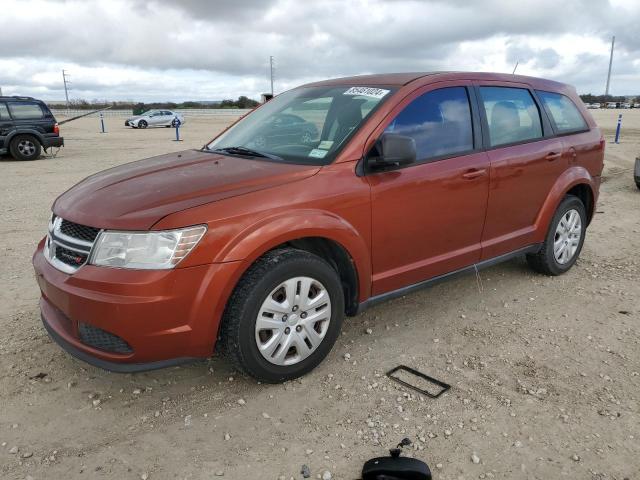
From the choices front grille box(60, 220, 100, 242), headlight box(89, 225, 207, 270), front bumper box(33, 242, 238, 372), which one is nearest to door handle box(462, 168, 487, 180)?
front bumper box(33, 242, 238, 372)

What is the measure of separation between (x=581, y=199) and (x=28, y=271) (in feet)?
17.2

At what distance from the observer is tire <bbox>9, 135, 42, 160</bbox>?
46.1ft

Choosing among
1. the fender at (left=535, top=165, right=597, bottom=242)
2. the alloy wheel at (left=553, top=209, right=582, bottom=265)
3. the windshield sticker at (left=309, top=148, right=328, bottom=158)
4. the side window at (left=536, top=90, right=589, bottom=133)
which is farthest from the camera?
the alloy wheel at (left=553, top=209, right=582, bottom=265)

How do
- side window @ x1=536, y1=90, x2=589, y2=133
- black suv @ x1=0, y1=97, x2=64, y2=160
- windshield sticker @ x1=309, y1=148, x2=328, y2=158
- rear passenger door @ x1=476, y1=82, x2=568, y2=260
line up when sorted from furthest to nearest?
black suv @ x1=0, y1=97, x2=64, y2=160 → side window @ x1=536, y1=90, x2=589, y2=133 → rear passenger door @ x1=476, y1=82, x2=568, y2=260 → windshield sticker @ x1=309, y1=148, x2=328, y2=158

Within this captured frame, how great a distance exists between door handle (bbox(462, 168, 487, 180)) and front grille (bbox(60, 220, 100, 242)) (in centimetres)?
238

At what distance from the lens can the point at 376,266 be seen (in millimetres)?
3281

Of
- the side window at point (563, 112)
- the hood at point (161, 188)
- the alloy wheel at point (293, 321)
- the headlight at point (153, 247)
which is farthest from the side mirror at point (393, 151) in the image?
the side window at point (563, 112)

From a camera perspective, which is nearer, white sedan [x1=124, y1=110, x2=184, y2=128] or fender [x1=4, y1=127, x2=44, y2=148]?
fender [x1=4, y1=127, x2=44, y2=148]

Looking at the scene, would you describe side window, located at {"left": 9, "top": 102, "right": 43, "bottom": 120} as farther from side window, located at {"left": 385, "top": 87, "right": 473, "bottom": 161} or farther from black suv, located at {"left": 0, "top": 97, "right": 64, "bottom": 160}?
side window, located at {"left": 385, "top": 87, "right": 473, "bottom": 161}

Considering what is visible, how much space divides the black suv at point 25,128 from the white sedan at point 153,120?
2014 cm

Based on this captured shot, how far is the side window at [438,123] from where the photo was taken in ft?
11.1

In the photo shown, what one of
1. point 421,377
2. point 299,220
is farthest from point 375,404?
point 299,220

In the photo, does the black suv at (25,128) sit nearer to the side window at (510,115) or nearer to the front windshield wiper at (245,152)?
the front windshield wiper at (245,152)

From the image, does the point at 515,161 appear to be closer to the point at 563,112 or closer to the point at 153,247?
the point at 563,112
